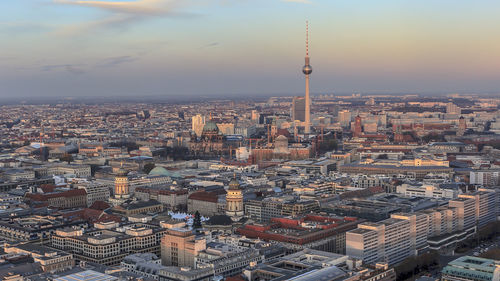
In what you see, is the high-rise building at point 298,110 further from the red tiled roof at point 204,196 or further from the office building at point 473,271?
the office building at point 473,271

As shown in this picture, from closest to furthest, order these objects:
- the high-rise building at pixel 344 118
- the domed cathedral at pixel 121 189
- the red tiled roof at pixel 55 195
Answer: the red tiled roof at pixel 55 195 < the domed cathedral at pixel 121 189 < the high-rise building at pixel 344 118

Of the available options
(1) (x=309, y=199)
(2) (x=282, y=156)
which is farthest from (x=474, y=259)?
(2) (x=282, y=156)

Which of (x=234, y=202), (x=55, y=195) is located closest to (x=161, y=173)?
(x=55, y=195)

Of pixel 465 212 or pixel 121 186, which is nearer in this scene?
pixel 465 212

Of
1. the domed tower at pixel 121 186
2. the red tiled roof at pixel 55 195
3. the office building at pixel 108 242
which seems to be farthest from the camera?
the domed tower at pixel 121 186

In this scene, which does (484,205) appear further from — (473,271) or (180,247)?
(180,247)

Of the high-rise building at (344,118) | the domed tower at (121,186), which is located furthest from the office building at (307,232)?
the high-rise building at (344,118)

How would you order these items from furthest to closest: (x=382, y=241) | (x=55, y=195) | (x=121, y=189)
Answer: (x=121, y=189) < (x=55, y=195) < (x=382, y=241)

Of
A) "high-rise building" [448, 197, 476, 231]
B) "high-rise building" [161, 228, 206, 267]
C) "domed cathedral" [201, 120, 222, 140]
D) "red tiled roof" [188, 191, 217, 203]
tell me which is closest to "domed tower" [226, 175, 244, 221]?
"red tiled roof" [188, 191, 217, 203]
